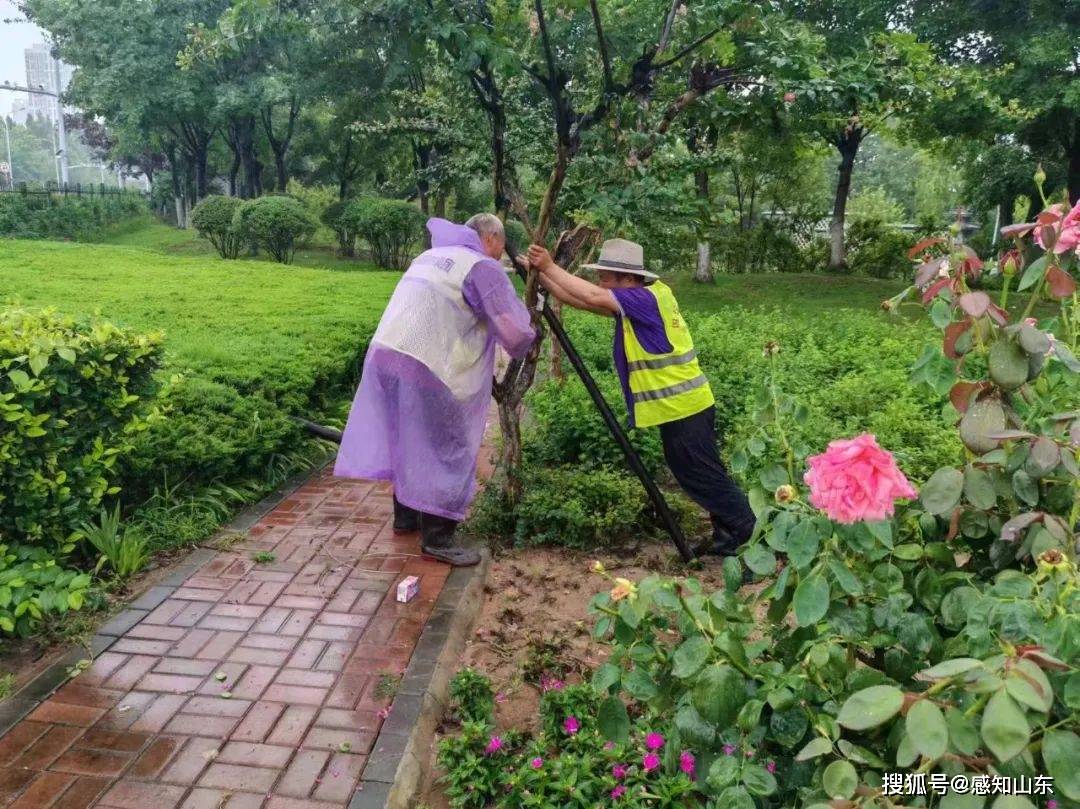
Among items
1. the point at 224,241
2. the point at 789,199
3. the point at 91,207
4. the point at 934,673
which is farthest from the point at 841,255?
the point at 91,207

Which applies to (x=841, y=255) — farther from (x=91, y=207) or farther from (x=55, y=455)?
(x=91, y=207)

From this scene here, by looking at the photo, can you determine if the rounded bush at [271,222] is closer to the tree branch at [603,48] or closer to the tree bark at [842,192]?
the tree bark at [842,192]

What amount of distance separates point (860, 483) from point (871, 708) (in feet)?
1.27

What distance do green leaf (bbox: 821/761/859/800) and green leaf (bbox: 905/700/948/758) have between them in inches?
6.2

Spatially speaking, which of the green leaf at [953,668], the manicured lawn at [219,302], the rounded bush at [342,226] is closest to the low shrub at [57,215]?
the rounded bush at [342,226]

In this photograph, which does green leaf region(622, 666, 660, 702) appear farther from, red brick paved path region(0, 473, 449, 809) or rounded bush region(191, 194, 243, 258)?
rounded bush region(191, 194, 243, 258)

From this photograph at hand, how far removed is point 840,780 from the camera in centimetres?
131

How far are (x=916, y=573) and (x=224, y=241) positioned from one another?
18716 millimetres

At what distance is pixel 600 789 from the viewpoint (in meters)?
2.47

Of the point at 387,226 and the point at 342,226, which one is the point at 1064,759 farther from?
the point at 342,226

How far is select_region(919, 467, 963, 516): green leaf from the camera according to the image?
1.63 meters

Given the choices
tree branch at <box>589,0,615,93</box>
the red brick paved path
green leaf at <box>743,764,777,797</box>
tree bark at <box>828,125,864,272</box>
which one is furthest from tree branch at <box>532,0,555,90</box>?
tree bark at <box>828,125,864,272</box>

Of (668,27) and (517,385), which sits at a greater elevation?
(668,27)

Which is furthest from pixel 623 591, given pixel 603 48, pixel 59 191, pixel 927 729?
pixel 59 191
